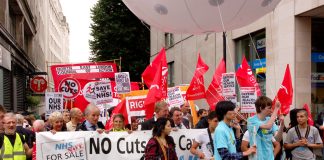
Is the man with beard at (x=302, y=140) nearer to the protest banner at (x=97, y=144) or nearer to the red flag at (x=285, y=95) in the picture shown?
the red flag at (x=285, y=95)

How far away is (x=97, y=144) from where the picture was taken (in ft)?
25.9

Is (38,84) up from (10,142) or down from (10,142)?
up

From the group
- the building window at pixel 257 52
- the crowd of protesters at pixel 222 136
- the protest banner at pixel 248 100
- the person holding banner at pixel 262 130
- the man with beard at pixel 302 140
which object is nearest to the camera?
the crowd of protesters at pixel 222 136

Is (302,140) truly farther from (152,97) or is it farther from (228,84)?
(228,84)

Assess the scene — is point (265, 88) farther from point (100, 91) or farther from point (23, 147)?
point (23, 147)

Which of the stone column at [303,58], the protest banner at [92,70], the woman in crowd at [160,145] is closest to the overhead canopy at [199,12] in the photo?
the woman in crowd at [160,145]

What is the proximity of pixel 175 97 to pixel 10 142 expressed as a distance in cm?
655

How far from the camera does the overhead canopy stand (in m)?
7.47

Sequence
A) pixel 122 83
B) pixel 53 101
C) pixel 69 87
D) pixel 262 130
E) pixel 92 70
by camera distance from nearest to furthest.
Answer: pixel 262 130 < pixel 122 83 < pixel 53 101 < pixel 69 87 < pixel 92 70

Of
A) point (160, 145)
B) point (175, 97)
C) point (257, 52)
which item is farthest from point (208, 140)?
point (257, 52)

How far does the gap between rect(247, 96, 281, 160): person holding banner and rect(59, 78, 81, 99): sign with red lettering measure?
8304 millimetres

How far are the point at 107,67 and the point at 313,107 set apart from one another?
7106 mm

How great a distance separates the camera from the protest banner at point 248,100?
9.75 meters

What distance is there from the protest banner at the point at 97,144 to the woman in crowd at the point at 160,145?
130 centimetres
